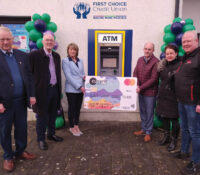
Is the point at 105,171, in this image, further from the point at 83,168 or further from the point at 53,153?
the point at 53,153

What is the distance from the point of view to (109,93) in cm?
358

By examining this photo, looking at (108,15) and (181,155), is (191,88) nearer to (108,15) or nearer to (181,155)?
(181,155)

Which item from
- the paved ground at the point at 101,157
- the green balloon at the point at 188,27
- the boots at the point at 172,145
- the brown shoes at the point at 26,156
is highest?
the green balloon at the point at 188,27

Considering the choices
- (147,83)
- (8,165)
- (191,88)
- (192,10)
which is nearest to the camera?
(191,88)

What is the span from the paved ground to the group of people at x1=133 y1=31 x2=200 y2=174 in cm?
25

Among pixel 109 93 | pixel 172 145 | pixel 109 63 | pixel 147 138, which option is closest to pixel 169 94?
pixel 172 145

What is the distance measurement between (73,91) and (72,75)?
308 millimetres

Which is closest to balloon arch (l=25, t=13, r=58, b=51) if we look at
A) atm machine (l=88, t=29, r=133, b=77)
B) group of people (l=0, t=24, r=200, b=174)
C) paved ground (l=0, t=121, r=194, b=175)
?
group of people (l=0, t=24, r=200, b=174)

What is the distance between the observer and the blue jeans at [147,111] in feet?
10.8

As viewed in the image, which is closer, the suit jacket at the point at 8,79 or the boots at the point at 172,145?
the suit jacket at the point at 8,79

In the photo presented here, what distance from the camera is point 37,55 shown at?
2.87 metres

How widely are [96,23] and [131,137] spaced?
2652mm

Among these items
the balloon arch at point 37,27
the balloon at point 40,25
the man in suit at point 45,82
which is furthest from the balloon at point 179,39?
the balloon at point 40,25

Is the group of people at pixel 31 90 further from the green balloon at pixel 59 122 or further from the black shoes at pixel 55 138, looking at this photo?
the green balloon at pixel 59 122
